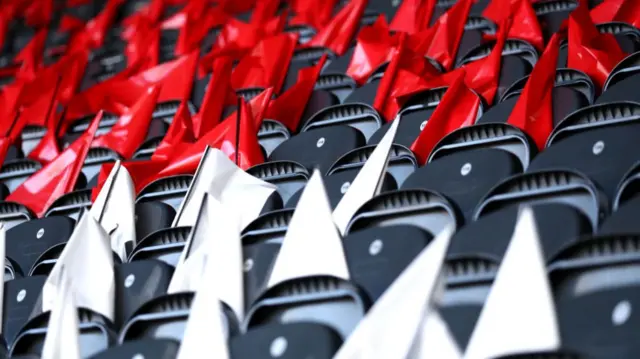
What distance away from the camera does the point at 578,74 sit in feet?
5.48

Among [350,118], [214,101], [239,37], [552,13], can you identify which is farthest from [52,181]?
[552,13]

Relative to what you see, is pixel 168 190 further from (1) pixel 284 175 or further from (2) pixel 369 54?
(2) pixel 369 54

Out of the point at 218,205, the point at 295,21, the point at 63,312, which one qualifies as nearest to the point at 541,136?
the point at 218,205

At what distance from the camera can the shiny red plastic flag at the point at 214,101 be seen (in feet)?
6.78

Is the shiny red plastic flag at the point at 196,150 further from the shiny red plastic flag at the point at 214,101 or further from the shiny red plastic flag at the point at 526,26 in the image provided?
the shiny red plastic flag at the point at 526,26

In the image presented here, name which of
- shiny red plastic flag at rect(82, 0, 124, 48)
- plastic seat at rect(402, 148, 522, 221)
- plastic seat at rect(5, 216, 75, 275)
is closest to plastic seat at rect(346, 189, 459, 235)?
plastic seat at rect(402, 148, 522, 221)

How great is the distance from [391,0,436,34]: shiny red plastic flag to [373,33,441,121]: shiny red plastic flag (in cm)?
38

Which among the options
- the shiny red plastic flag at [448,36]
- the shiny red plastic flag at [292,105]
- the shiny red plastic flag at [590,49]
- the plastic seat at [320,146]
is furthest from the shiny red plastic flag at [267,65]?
the shiny red plastic flag at [590,49]

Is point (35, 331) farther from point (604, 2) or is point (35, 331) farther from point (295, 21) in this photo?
point (295, 21)

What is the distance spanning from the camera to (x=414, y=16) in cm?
234

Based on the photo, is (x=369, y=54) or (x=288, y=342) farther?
(x=369, y=54)

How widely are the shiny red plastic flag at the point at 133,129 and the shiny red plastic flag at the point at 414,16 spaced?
635mm

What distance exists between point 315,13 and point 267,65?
544mm

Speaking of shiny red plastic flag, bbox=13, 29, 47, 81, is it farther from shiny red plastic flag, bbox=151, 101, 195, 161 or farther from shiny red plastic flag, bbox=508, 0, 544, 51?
shiny red plastic flag, bbox=508, 0, 544, 51
